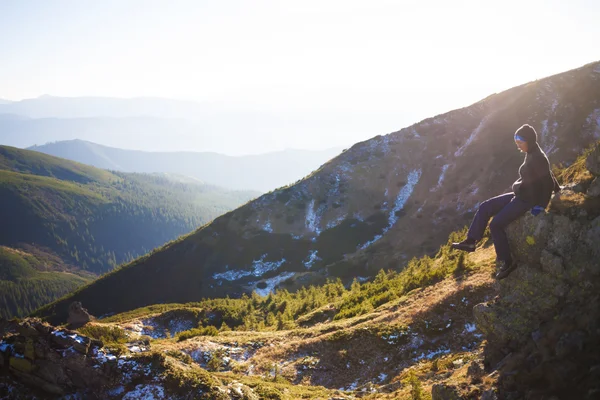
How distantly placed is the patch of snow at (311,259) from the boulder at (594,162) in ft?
314

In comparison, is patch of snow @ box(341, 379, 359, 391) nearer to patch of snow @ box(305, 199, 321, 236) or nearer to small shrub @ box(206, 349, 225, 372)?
small shrub @ box(206, 349, 225, 372)

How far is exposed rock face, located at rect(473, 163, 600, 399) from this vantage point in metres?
7.94

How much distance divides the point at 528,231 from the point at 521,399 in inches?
196

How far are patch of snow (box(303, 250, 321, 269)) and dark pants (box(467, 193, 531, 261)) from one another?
9434cm

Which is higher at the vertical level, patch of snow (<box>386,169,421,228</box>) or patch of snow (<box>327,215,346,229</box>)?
patch of snow (<box>386,169,421,228</box>)

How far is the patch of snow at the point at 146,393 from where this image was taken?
13234 millimetres

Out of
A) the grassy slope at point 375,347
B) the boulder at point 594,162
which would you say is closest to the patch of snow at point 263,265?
the grassy slope at point 375,347

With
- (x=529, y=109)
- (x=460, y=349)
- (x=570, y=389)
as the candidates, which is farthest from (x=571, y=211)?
(x=529, y=109)

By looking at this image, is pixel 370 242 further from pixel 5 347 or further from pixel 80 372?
pixel 5 347

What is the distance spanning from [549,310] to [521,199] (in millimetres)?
3377

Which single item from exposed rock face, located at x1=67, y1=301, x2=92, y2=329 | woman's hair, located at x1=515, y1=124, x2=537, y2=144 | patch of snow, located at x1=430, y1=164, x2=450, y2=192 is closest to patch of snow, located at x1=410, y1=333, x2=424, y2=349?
woman's hair, located at x1=515, y1=124, x2=537, y2=144

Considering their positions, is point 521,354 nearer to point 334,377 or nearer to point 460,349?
point 460,349

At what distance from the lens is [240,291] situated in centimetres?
10381

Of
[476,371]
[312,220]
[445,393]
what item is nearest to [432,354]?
[476,371]
